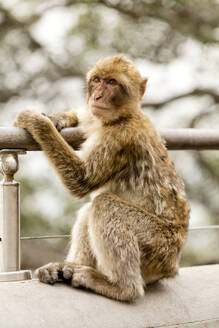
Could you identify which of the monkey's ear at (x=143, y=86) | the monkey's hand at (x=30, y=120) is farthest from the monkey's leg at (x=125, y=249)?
the monkey's ear at (x=143, y=86)

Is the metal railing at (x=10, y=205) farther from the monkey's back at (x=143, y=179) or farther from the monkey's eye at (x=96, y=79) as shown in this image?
the monkey's eye at (x=96, y=79)

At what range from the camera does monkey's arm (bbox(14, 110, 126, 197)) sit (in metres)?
2.04

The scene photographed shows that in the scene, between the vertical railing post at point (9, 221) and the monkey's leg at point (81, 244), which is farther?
the monkey's leg at point (81, 244)

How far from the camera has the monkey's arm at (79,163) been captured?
6.68ft

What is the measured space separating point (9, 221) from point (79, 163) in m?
0.44

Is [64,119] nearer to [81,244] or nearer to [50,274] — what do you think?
[81,244]

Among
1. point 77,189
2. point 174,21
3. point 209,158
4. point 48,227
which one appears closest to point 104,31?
point 174,21

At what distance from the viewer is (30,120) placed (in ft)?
6.46

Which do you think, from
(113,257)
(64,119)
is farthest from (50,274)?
(64,119)

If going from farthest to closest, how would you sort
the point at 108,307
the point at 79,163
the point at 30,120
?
the point at 79,163 < the point at 30,120 < the point at 108,307

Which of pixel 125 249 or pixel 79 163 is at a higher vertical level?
pixel 79 163

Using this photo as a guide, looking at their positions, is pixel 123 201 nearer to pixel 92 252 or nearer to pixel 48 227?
pixel 92 252

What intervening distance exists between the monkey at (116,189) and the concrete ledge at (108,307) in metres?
0.05

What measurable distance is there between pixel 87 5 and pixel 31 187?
2.52 meters
